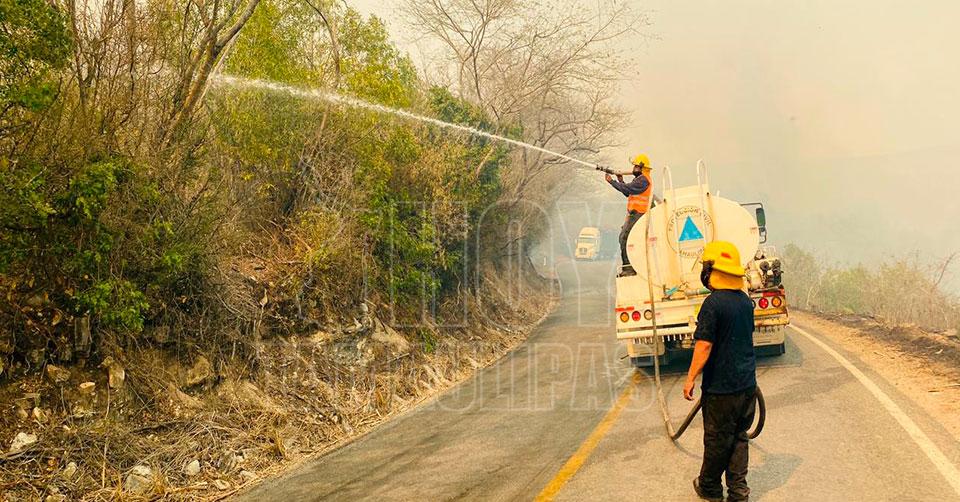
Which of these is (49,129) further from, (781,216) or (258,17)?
(781,216)

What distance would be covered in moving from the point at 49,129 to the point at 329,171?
5222 millimetres

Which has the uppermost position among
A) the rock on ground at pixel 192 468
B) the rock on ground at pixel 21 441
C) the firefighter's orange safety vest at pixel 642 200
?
the firefighter's orange safety vest at pixel 642 200

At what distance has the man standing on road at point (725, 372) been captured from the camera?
17.2ft

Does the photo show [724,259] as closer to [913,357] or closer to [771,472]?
[771,472]

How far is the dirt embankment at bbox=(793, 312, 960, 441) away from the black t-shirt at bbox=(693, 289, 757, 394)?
2897 millimetres

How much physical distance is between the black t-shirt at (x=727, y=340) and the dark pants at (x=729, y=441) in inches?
3.6

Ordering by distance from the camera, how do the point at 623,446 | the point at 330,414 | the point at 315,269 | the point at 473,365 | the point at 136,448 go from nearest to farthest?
the point at 136,448, the point at 623,446, the point at 330,414, the point at 315,269, the point at 473,365

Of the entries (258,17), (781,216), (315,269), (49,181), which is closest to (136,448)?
(49,181)

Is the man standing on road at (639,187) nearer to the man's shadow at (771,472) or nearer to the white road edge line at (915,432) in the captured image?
the white road edge line at (915,432)

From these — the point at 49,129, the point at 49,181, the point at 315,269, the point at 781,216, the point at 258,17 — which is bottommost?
the point at 315,269

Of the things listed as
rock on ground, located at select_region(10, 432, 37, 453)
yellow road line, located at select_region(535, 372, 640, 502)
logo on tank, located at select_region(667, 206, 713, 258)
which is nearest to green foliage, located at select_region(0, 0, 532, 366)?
rock on ground, located at select_region(10, 432, 37, 453)

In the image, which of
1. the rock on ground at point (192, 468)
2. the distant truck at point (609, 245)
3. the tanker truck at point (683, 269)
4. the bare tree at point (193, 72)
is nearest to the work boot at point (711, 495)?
the tanker truck at point (683, 269)

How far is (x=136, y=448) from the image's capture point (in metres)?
6.51

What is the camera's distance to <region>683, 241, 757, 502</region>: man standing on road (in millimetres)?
5234
